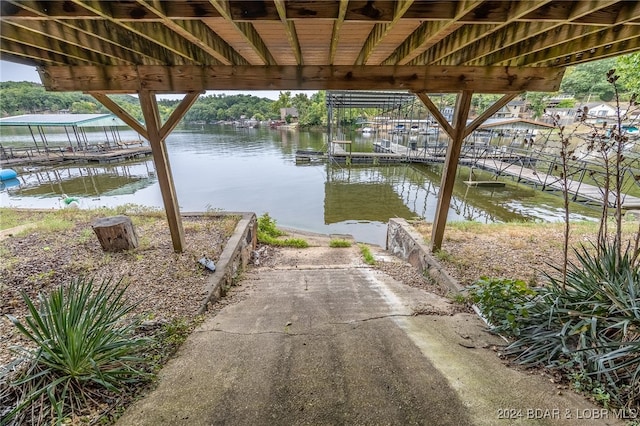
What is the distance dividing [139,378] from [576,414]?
2.60 metres

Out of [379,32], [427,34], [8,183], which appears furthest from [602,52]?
[8,183]

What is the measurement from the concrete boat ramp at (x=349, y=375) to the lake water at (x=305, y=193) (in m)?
5.64

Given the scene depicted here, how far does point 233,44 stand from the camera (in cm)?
282

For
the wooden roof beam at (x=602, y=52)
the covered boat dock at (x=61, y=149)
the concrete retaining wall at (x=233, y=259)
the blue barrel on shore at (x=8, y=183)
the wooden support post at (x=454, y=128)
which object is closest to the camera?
the wooden roof beam at (x=602, y=52)

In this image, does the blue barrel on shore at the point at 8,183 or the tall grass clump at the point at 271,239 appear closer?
the tall grass clump at the point at 271,239

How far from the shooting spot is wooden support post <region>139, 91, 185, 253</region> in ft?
10.8

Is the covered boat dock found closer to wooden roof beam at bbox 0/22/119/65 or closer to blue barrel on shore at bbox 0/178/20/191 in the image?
blue barrel on shore at bbox 0/178/20/191

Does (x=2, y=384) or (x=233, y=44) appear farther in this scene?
(x=233, y=44)

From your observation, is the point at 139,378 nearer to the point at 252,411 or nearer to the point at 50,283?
the point at 252,411

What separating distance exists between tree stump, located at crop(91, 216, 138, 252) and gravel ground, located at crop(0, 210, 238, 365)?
0.12 meters

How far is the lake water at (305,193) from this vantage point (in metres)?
10.1

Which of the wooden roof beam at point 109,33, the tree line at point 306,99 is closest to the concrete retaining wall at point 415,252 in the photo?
the wooden roof beam at point 109,33

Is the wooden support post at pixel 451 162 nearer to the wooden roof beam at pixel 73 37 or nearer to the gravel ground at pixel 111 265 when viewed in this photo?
the gravel ground at pixel 111 265

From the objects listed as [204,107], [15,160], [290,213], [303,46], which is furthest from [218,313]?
[204,107]
